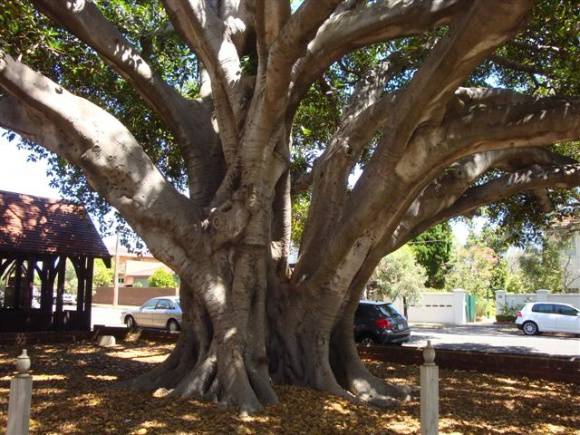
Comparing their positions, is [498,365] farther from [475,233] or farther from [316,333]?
[475,233]

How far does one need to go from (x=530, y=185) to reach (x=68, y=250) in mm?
14071

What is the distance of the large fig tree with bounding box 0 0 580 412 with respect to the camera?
713cm

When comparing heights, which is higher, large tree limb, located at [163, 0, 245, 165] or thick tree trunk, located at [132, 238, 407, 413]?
large tree limb, located at [163, 0, 245, 165]

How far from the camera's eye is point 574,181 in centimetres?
913

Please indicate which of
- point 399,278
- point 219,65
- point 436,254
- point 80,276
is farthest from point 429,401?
point 436,254

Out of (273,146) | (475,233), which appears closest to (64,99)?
(273,146)

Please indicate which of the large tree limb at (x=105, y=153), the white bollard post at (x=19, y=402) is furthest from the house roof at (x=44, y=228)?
the white bollard post at (x=19, y=402)

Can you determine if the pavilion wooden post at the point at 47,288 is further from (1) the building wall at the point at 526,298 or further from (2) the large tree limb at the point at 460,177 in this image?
(1) the building wall at the point at 526,298

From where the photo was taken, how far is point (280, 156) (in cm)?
870

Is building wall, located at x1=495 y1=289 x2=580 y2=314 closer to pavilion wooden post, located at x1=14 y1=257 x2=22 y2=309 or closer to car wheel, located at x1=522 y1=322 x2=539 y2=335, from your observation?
car wheel, located at x1=522 y1=322 x2=539 y2=335

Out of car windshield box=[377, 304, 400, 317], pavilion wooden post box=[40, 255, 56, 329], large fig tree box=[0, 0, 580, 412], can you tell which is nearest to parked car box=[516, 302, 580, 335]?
car windshield box=[377, 304, 400, 317]

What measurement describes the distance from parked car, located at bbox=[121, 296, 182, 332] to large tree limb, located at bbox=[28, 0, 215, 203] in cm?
1370

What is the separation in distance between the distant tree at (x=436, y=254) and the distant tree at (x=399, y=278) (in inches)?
341

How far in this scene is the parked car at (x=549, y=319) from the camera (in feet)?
80.9
